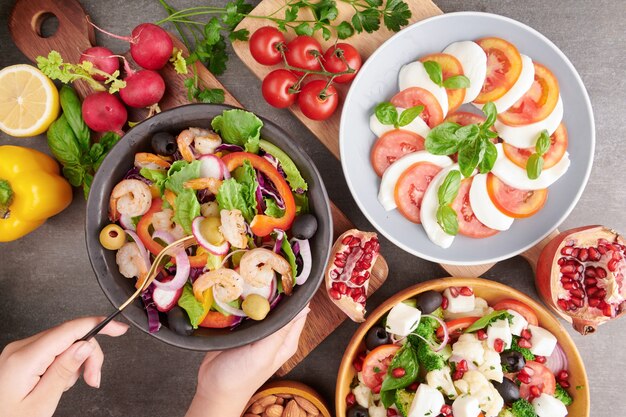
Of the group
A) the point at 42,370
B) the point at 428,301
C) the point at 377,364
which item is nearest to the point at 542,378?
the point at 428,301

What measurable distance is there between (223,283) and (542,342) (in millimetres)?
1418

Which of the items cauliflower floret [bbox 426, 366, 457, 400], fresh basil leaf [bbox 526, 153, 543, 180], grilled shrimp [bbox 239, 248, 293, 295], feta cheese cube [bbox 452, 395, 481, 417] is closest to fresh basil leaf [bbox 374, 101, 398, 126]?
fresh basil leaf [bbox 526, 153, 543, 180]

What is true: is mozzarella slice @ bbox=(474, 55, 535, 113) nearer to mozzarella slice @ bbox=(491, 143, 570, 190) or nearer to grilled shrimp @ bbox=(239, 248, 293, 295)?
mozzarella slice @ bbox=(491, 143, 570, 190)

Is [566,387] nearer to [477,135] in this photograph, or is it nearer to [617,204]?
[617,204]

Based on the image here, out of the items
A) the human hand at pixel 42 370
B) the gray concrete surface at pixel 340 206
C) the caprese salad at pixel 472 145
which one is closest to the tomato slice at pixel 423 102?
the caprese salad at pixel 472 145

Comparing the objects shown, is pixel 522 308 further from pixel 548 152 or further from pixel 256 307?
pixel 256 307

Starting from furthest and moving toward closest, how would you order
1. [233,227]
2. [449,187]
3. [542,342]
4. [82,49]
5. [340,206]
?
[340,206]
[82,49]
[542,342]
[449,187]
[233,227]

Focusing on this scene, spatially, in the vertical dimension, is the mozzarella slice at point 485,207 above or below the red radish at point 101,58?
below

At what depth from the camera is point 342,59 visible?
2.14 m

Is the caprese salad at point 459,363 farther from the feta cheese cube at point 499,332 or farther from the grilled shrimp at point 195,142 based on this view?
the grilled shrimp at point 195,142

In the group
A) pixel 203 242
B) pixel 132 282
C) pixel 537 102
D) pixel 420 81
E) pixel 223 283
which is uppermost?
pixel 420 81

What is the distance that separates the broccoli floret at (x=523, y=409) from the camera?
222cm

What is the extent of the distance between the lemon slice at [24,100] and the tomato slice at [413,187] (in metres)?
1.57

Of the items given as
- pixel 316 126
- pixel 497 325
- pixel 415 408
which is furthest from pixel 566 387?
pixel 316 126
